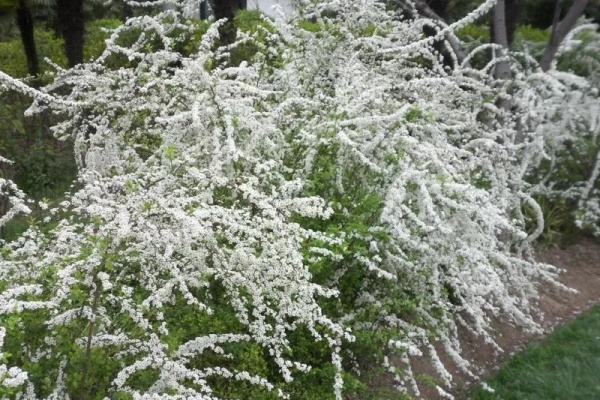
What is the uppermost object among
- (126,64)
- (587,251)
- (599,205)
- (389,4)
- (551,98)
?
(389,4)

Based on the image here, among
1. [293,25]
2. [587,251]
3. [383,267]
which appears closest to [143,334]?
[383,267]

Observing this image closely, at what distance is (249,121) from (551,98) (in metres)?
4.28

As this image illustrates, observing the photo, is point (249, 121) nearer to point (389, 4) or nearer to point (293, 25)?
point (293, 25)

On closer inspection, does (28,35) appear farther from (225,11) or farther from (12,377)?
(12,377)

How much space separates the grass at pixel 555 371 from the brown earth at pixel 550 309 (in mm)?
128

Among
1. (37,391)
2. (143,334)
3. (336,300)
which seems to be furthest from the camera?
(336,300)

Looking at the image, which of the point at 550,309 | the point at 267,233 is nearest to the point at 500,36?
the point at 550,309

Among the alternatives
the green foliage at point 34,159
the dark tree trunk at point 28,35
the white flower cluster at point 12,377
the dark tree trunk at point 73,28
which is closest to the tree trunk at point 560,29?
the green foliage at point 34,159

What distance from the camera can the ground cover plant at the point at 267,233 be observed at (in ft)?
8.40

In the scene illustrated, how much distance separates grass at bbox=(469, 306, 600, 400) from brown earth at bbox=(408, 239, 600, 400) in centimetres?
13

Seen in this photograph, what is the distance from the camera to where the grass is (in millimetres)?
4531

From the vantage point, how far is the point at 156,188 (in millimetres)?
3002

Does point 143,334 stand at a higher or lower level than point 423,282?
higher

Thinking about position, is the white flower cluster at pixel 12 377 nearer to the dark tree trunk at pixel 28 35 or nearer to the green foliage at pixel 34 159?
the green foliage at pixel 34 159
